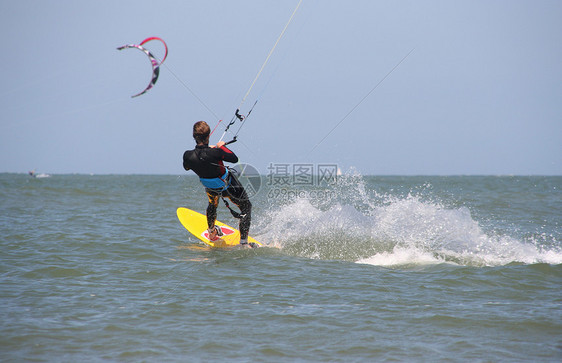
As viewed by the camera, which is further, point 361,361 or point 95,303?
point 95,303

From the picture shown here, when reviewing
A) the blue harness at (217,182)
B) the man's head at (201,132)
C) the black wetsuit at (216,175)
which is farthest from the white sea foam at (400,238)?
the man's head at (201,132)

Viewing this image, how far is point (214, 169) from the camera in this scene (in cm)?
695

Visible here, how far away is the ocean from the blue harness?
1085 mm

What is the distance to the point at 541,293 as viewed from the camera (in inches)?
205

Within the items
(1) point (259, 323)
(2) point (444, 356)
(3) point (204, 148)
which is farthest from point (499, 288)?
(3) point (204, 148)

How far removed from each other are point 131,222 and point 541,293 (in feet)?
30.2

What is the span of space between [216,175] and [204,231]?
7.41 feet

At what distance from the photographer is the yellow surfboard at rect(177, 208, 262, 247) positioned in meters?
8.23

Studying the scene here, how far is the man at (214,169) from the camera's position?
6734 millimetres

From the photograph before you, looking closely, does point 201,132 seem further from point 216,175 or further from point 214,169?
point 216,175

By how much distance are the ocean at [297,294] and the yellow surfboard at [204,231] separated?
0.75ft

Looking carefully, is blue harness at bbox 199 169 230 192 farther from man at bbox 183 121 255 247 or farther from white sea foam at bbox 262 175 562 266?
white sea foam at bbox 262 175 562 266

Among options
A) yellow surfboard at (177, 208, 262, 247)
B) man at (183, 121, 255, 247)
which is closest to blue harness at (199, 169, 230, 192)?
man at (183, 121, 255, 247)

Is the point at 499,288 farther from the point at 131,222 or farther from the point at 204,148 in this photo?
the point at 131,222
